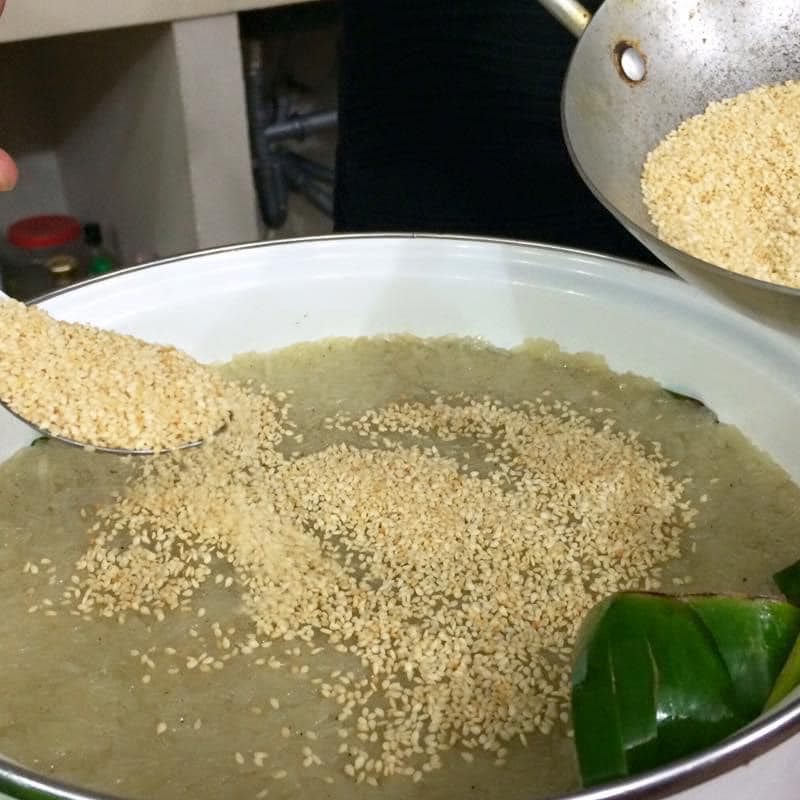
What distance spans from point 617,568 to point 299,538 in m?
0.27

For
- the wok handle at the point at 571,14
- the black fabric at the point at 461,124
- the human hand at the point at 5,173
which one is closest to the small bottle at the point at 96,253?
the black fabric at the point at 461,124

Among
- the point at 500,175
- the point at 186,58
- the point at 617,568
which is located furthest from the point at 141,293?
the point at 186,58

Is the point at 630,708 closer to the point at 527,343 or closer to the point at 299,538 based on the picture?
the point at 299,538

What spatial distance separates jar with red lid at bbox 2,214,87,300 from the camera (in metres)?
1.93

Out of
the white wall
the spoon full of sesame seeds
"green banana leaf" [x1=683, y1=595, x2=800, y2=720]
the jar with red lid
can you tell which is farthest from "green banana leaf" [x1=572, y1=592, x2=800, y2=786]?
the jar with red lid

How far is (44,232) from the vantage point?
1.94m

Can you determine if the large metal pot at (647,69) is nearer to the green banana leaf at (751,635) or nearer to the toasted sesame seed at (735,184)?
the toasted sesame seed at (735,184)

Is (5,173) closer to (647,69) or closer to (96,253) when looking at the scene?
(647,69)

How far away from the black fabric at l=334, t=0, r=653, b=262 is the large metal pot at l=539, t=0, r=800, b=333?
0.89 feet

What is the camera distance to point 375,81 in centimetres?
120

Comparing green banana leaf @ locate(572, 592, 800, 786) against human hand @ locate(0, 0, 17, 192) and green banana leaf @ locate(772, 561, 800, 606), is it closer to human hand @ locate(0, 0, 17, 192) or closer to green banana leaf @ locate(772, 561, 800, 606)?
green banana leaf @ locate(772, 561, 800, 606)

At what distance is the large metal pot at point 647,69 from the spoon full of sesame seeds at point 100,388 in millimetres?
438

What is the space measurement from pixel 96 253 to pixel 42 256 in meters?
0.11

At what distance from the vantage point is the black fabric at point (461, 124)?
1112mm
